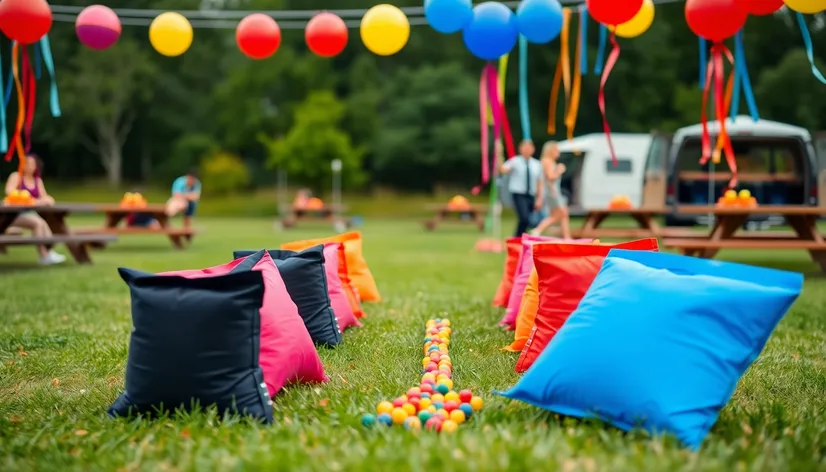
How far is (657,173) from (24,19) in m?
10.4

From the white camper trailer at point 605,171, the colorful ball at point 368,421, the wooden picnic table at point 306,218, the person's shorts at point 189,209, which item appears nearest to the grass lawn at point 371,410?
the colorful ball at point 368,421

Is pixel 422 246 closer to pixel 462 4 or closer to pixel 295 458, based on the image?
pixel 462 4

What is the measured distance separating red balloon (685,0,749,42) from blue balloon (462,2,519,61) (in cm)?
159

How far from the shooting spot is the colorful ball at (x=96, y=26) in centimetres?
694

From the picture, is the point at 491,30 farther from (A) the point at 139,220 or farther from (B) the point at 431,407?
(A) the point at 139,220

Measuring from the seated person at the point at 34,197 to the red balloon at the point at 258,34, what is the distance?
10.8 feet

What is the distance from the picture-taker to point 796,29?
30734 millimetres

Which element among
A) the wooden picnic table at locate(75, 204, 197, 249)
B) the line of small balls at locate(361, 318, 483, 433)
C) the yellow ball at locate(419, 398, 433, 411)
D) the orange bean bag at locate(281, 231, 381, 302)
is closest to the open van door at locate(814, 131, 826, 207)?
the orange bean bag at locate(281, 231, 381, 302)

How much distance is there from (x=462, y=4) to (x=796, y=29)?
29.8 metres

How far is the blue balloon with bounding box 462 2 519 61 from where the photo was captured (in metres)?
6.47

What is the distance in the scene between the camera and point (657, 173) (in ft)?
42.8

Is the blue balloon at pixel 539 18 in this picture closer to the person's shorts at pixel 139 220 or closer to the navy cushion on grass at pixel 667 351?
the navy cushion on grass at pixel 667 351

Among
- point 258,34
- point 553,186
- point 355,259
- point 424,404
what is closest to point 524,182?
point 553,186

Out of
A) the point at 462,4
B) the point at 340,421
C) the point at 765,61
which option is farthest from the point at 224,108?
the point at 340,421
